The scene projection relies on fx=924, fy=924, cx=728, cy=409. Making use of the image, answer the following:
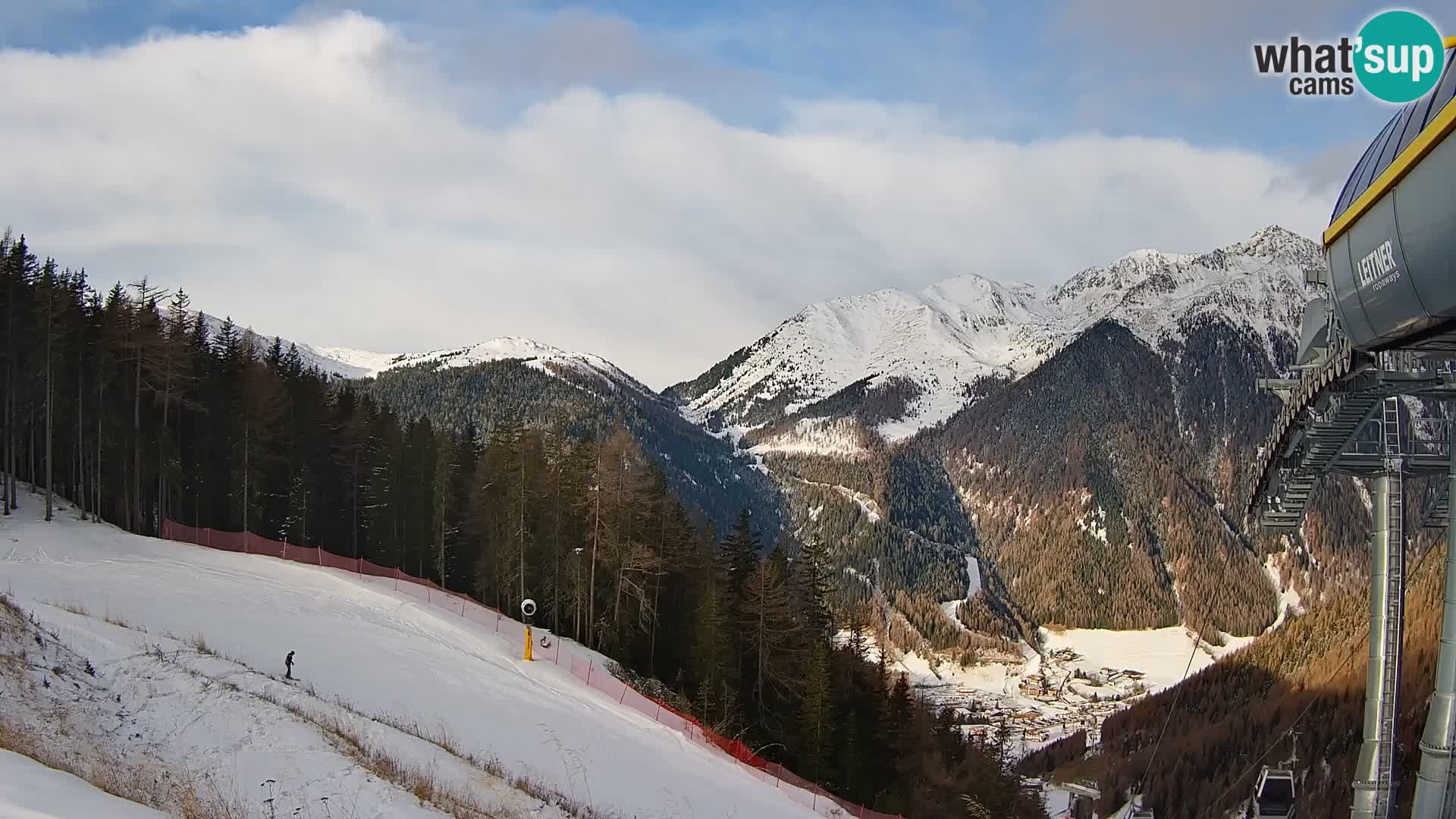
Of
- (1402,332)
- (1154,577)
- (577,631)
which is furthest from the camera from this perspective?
(1154,577)

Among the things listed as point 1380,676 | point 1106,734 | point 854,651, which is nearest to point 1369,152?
point 1380,676

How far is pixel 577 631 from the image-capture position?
39906 mm

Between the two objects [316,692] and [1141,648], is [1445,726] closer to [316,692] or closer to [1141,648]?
[316,692]

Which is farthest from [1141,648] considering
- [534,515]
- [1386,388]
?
[1386,388]

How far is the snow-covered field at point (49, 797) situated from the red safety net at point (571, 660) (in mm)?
17113

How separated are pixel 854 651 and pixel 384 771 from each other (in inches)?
1554

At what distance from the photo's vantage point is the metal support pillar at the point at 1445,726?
43.1 feet

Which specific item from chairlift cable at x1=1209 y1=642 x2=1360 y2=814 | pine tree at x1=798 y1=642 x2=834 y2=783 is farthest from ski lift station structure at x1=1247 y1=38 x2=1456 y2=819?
pine tree at x1=798 y1=642 x2=834 y2=783

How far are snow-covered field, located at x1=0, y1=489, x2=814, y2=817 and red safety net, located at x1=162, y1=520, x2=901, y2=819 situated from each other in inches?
59.7

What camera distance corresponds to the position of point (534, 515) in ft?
140

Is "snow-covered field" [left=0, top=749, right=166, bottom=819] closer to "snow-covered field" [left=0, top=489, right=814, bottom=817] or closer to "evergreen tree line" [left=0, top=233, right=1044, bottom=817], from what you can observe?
"snow-covered field" [left=0, top=489, right=814, bottom=817]

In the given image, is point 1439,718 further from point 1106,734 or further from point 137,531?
point 1106,734

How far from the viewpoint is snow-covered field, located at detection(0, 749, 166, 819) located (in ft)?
25.8

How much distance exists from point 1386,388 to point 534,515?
34.0 metres
